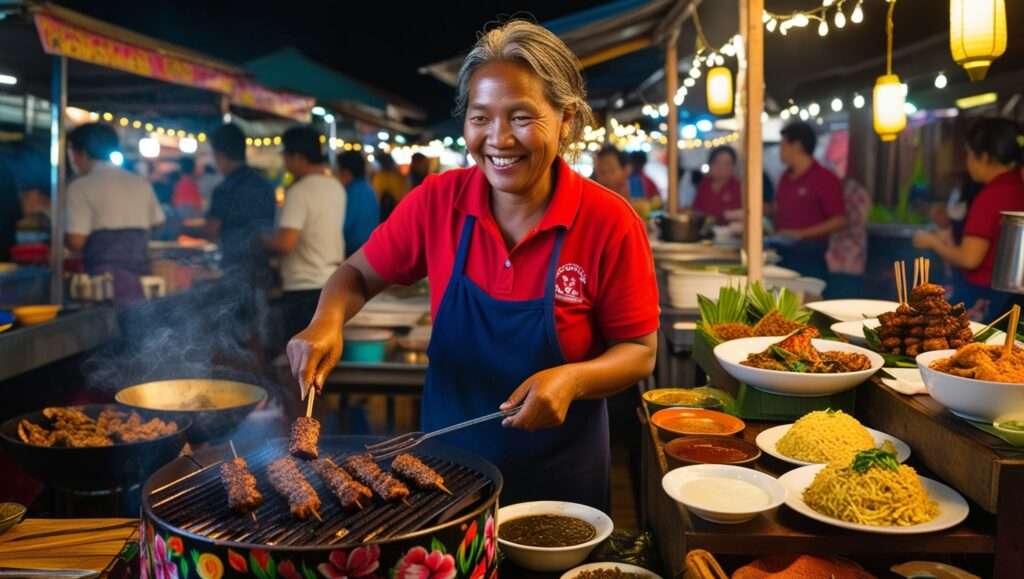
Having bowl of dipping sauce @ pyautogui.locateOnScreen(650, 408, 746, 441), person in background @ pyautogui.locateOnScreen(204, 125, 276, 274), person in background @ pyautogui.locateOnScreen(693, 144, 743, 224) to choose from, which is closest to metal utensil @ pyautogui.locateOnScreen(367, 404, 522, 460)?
bowl of dipping sauce @ pyautogui.locateOnScreen(650, 408, 746, 441)

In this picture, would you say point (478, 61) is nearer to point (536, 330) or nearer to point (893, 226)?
point (536, 330)

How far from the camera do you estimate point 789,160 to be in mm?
8281

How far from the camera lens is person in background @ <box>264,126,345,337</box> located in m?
6.77

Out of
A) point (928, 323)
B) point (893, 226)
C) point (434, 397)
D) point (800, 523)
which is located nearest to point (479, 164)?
point (434, 397)

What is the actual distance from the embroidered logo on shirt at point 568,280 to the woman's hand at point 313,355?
724mm

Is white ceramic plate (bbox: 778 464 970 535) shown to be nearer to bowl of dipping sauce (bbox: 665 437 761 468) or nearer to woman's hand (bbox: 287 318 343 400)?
bowl of dipping sauce (bbox: 665 437 761 468)

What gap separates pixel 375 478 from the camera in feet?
6.70

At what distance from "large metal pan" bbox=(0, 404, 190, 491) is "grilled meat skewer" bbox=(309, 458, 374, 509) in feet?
3.24

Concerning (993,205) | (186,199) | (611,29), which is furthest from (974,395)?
(186,199)

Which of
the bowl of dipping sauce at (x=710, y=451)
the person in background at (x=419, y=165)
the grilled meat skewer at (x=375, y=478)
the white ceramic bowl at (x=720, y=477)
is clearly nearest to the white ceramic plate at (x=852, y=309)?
the bowl of dipping sauce at (x=710, y=451)

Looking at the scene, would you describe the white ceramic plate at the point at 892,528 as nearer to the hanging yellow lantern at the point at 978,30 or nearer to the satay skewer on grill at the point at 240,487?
the satay skewer on grill at the point at 240,487

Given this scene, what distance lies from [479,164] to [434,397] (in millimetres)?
896

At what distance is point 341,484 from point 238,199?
5.80 m

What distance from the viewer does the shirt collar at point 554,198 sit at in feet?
8.89
